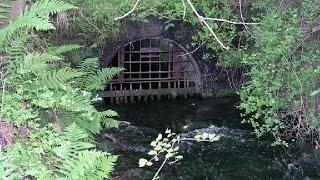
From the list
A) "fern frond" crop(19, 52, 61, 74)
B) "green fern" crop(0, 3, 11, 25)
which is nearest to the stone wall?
"green fern" crop(0, 3, 11, 25)

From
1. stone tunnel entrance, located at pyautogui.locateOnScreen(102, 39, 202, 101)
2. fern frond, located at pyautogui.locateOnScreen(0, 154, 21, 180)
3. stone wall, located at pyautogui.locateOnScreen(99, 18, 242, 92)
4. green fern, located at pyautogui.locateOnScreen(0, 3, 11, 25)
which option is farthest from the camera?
stone tunnel entrance, located at pyautogui.locateOnScreen(102, 39, 202, 101)

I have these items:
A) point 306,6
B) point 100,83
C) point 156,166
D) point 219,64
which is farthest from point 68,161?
point 219,64

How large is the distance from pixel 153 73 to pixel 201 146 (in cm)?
327

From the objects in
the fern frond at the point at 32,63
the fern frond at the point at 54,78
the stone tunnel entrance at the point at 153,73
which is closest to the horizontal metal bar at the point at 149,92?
the stone tunnel entrance at the point at 153,73

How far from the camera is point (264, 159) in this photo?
8133 millimetres

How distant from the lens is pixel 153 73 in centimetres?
1134

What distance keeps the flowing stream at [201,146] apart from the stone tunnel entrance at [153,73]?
33 cm

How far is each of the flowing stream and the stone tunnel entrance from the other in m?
0.33

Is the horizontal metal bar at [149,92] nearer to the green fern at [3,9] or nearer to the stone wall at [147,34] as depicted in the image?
the stone wall at [147,34]

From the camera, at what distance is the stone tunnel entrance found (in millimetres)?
10930

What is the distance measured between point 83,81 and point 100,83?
271 millimetres

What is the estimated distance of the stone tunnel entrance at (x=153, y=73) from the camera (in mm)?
10930

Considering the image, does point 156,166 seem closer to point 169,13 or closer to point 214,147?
point 214,147

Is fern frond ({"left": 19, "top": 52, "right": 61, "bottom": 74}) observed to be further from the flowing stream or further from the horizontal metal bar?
the horizontal metal bar
